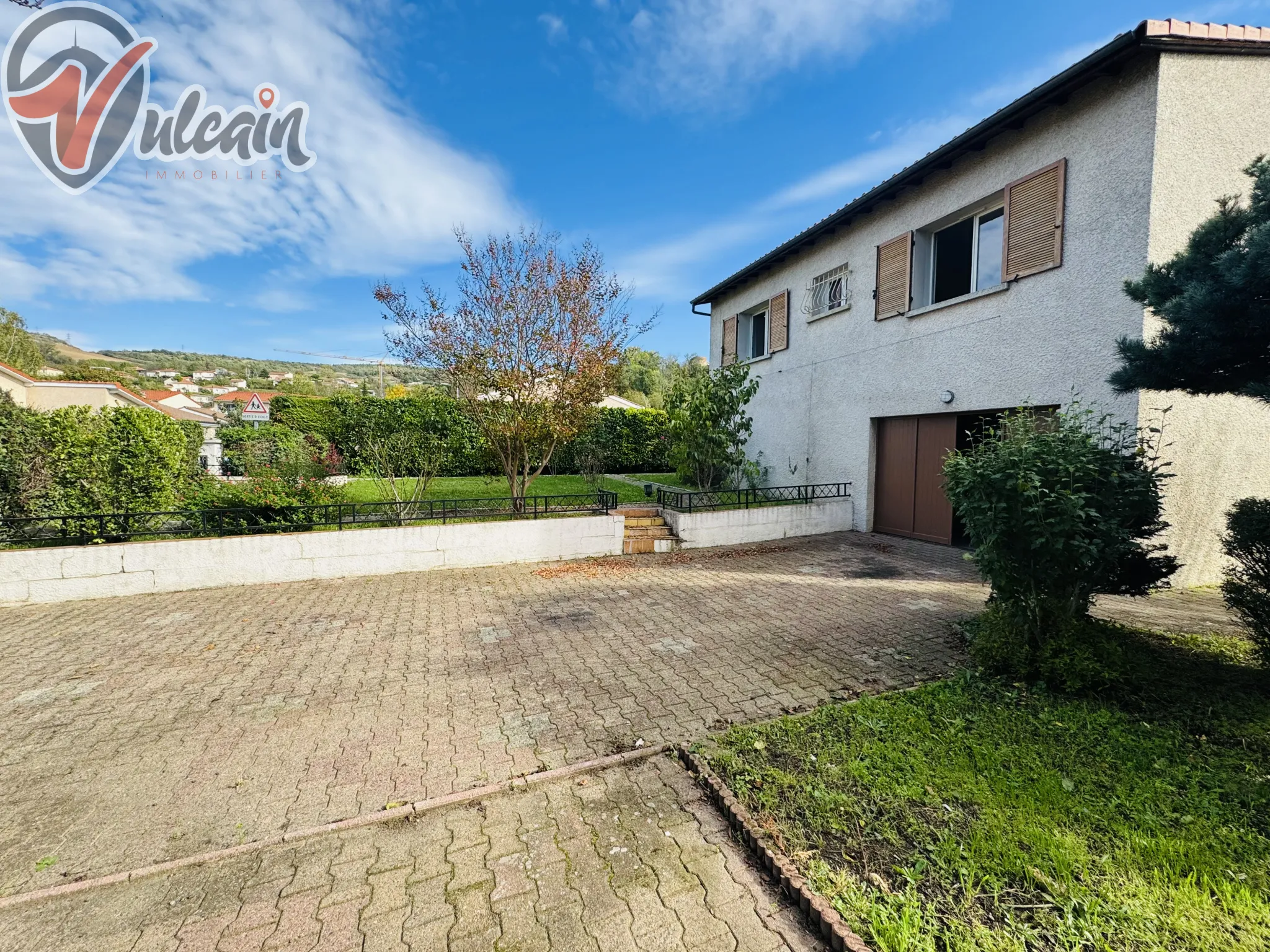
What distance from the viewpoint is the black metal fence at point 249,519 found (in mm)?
6383

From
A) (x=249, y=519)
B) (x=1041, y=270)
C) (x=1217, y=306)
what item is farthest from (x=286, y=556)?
(x=1041, y=270)

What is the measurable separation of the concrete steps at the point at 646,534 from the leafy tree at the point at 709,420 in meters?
1.98

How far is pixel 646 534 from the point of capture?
916 cm

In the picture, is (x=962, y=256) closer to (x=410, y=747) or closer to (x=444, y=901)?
(x=410, y=747)

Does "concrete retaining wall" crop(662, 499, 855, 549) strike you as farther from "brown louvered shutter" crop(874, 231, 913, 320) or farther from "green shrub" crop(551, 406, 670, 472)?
"green shrub" crop(551, 406, 670, 472)

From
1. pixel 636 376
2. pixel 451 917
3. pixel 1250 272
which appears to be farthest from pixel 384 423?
pixel 636 376

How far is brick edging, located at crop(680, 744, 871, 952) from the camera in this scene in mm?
1896

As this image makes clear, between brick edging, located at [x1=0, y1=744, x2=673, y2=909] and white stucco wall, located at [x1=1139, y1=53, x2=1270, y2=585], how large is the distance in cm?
729

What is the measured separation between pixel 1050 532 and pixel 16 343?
215 feet

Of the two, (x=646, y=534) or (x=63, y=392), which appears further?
(x=63, y=392)

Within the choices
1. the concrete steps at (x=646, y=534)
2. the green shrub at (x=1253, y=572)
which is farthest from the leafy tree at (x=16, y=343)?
the green shrub at (x=1253, y=572)

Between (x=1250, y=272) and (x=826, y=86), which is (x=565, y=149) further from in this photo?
(x=1250, y=272)

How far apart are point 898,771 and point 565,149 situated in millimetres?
13348

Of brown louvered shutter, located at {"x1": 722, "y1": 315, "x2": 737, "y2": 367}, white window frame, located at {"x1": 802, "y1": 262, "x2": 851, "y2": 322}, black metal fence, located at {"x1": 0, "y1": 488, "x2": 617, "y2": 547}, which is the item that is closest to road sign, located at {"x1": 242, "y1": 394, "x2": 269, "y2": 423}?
black metal fence, located at {"x1": 0, "y1": 488, "x2": 617, "y2": 547}
